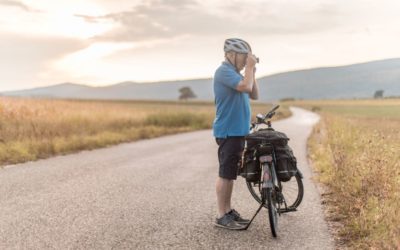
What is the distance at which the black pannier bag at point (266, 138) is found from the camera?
588 centimetres

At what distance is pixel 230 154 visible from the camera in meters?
6.09

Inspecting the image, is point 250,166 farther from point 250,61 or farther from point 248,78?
point 250,61

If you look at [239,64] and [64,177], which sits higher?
[239,64]

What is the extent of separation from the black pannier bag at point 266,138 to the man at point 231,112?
0.19 meters

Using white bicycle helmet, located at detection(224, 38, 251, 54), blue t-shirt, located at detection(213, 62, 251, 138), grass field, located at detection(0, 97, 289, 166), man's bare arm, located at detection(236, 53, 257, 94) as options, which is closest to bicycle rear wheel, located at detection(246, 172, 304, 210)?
blue t-shirt, located at detection(213, 62, 251, 138)

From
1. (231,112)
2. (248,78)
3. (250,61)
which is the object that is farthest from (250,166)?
(250,61)

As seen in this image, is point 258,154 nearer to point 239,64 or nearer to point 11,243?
point 239,64

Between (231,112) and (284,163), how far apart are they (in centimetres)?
83

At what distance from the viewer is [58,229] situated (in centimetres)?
606

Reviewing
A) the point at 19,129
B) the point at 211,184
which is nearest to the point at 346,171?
the point at 211,184

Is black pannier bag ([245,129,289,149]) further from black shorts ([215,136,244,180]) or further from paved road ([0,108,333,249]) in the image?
paved road ([0,108,333,249])

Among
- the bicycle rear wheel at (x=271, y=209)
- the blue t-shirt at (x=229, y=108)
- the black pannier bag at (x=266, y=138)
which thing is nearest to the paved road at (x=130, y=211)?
the bicycle rear wheel at (x=271, y=209)

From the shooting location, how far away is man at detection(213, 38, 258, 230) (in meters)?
6.01

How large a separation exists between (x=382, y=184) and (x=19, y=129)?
12210 millimetres
